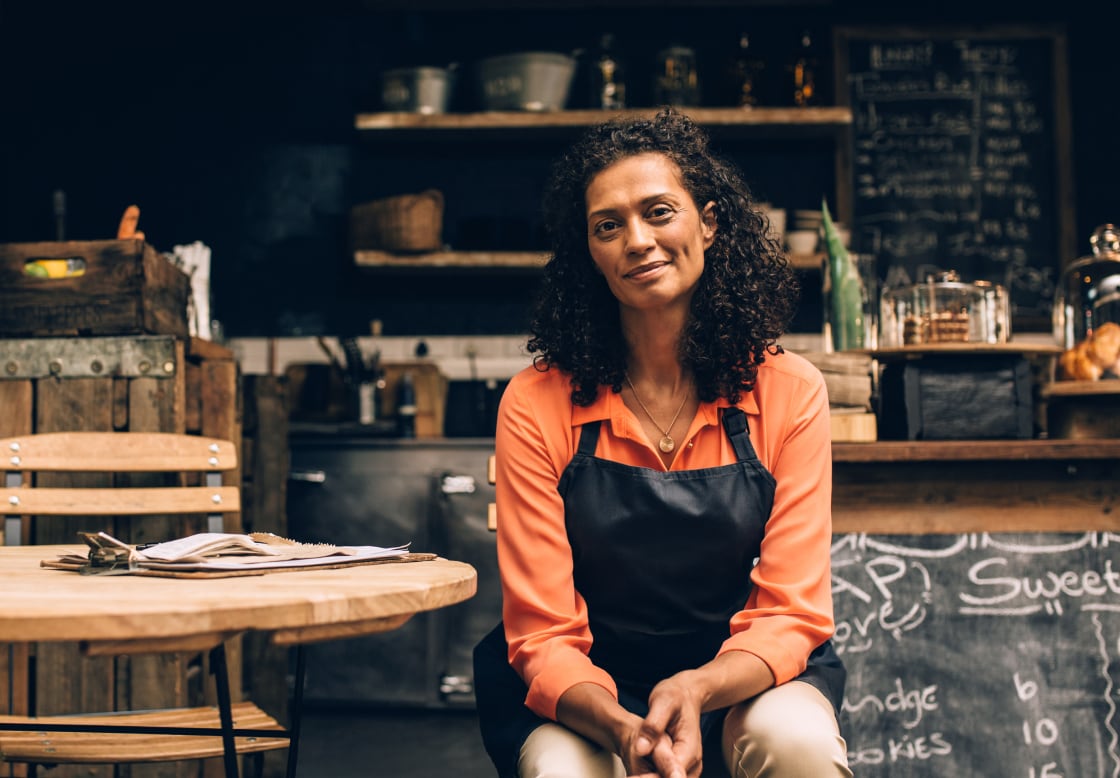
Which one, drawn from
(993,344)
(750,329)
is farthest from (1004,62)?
(750,329)

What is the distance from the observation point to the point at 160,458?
77.8 inches

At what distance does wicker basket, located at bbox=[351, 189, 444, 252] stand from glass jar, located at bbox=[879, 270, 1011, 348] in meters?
2.05

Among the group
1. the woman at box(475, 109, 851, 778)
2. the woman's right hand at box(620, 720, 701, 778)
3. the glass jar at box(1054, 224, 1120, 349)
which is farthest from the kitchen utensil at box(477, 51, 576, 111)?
the woman's right hand at box(620, 720, 701, 778)

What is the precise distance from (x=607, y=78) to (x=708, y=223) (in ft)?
8.65

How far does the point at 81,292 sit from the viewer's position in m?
2.34

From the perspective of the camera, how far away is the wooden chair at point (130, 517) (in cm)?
154

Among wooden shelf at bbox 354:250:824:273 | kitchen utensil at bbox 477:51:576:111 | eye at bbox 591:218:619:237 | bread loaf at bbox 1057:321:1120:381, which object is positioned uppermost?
kitchen utensil at bbox 477:51:576:111

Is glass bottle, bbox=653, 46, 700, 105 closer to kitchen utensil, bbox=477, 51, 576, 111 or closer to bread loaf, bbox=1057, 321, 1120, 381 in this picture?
kitchen utensil, bbox=477, 51, 576, 111

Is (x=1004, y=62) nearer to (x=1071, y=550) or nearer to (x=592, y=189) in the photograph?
(x=1071, y=550)

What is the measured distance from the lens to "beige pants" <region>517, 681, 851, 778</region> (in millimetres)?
1184

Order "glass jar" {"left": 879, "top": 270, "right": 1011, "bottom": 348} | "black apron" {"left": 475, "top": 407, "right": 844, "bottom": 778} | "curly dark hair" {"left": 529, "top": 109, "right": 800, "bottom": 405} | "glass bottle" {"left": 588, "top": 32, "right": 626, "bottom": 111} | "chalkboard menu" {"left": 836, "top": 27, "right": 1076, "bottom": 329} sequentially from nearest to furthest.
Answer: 1. "black apron" {"left": 475, "top": 407, "right": 844, "bottom": 778}
2. "curly dark hair" {"left": 529, "top": 109, "right": 800, "bottom": 405}
3. "glass jar" {"left": 879, "top": 270, "right": 1011, "bottom": 348}
4. "glass bottle" {"left": 588, "top": 32, "right": 626, "bottom": 111}
5. "chalkboard menu" {"left": 836, "top": 27, "right": 1076, "bottom": 329}

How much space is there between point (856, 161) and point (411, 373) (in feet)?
6.59

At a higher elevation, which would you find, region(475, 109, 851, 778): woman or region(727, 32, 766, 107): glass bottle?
region(727, 32, 766, 107): glass bottle

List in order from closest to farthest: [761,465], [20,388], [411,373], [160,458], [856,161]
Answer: [761,465]
[160,458]
[20,388]
[411,373]
[856,161]
